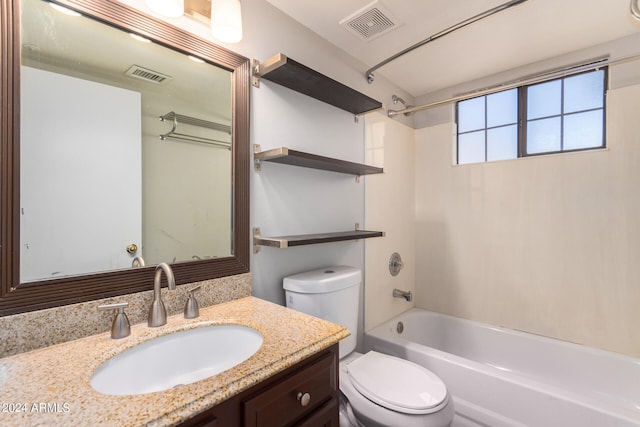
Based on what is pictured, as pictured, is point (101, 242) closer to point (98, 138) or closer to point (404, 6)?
point (98, 138)

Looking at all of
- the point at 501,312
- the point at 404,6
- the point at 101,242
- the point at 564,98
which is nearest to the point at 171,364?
the point at 101,242

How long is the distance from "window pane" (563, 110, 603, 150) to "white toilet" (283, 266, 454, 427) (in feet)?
5.93

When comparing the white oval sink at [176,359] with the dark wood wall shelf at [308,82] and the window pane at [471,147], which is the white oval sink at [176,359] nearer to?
the dark wood wall shelf at [308,82]

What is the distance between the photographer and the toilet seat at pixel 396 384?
3.78ft

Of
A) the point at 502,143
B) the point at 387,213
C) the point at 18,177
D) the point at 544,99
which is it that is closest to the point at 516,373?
the point at 387,213

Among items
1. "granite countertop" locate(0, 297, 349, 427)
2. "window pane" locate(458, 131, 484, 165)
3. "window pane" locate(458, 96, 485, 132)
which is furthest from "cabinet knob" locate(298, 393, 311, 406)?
"window pane" locate(458, 96, 485, 132)

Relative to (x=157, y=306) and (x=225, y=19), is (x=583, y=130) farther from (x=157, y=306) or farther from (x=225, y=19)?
(x=157, y=306)

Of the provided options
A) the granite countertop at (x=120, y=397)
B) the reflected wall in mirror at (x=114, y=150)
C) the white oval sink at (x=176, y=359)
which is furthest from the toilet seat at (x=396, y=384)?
the reflected wall in mirror at (x=114, y=150)

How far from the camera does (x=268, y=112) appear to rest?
142cm

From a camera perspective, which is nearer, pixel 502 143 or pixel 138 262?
pixel 138 262

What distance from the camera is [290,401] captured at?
2.56 feet

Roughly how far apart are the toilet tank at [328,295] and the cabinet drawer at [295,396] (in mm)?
459

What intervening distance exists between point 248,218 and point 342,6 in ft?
3.86

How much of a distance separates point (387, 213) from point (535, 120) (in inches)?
51.6
